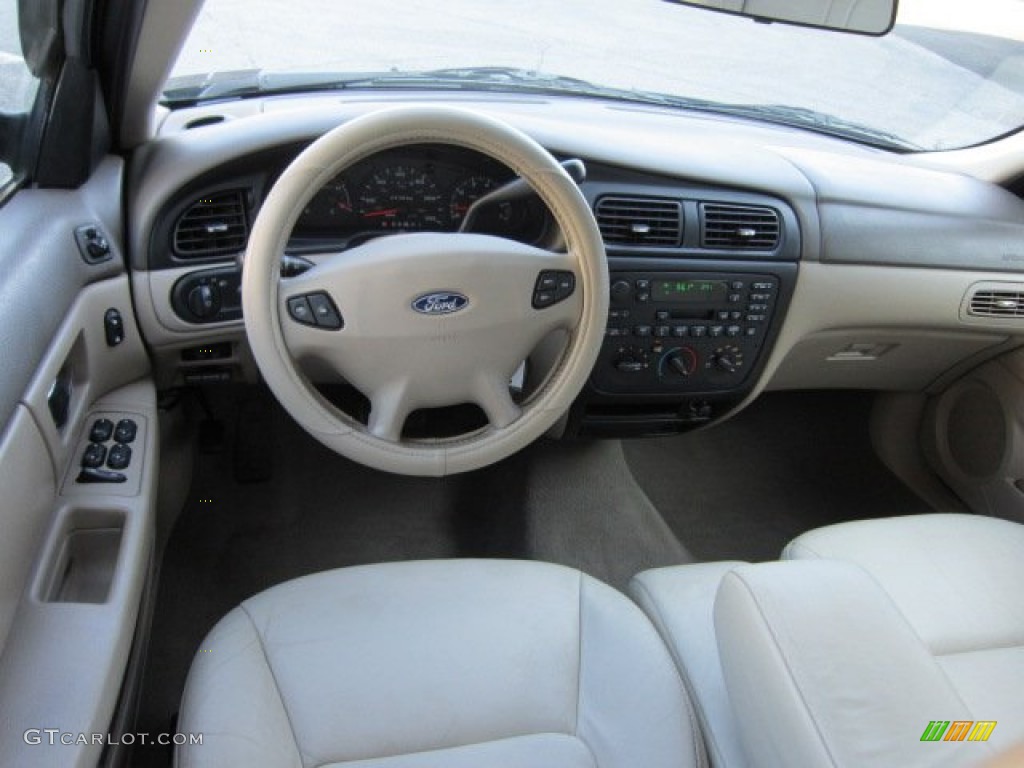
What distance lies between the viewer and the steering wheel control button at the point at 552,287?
4.51 feet

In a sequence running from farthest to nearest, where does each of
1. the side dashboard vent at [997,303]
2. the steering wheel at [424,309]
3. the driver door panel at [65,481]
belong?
the side dashboard vent at [997,303], the steering wheel at [424,309], the driver door panel at [65,481]

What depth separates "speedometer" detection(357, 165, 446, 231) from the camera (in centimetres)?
166

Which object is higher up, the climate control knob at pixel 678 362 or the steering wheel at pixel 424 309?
the steering wheel at pixel 424 309

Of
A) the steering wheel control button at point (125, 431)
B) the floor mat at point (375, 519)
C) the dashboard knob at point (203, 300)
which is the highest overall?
the dashboard knob at point (203, 300)

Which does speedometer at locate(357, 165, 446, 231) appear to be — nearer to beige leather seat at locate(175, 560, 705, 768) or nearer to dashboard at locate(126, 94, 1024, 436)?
dashboard at locate(126, 94, 1024, 436)

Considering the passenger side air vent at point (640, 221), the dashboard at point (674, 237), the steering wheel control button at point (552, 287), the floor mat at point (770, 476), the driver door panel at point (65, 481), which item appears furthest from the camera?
the floor mat at point (770, 476)

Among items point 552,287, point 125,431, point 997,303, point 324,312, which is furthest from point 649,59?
point 125,431

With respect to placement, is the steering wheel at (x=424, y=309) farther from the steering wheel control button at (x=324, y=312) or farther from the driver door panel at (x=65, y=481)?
the driver door panel at (x=65, y=481)

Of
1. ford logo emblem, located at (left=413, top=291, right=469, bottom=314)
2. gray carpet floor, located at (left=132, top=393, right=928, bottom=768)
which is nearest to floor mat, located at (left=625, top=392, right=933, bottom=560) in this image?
gray carpet floor, located at (left=132, top=393, right=928, bottom=768)

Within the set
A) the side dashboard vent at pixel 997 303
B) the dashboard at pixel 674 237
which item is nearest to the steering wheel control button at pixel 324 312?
the dashboard at pixel 674 237

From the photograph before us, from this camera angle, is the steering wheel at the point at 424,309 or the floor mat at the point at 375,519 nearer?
the steering wheel at the point at 424,309

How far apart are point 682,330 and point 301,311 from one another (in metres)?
0.94

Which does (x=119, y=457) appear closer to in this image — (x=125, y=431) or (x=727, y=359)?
(x=125, y=431)

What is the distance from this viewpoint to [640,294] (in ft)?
6.07
